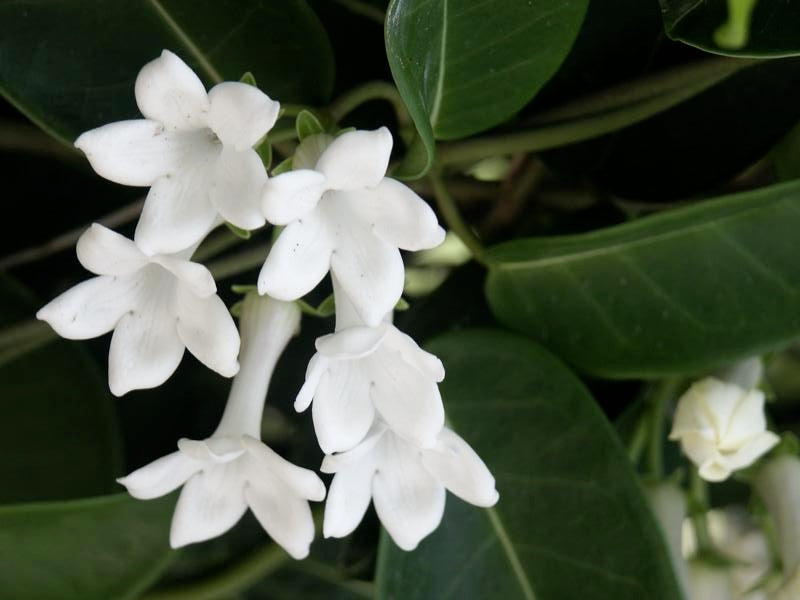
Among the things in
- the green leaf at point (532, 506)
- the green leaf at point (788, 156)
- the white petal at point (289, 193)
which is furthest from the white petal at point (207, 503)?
the green leaf at point (788, 156)

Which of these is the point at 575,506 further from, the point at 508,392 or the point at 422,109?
the point at 422,109

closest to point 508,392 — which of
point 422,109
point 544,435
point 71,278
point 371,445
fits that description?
point 544,435

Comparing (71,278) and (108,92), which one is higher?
(108,92)

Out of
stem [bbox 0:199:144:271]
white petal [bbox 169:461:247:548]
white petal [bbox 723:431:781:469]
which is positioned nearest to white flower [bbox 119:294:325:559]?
white petal [bbox 169:461:247:548]

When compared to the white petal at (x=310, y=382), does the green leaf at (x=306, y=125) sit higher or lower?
higher

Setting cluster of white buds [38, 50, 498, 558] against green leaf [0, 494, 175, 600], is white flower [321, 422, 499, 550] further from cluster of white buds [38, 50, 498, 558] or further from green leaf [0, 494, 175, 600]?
green leaf [0, 494, 175, 600]

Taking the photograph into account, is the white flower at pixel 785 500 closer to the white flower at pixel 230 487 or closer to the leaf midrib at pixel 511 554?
the leaf midrib at pixel 511 554

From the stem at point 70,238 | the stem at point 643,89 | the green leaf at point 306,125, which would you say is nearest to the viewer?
the green leaf at point 306,125
